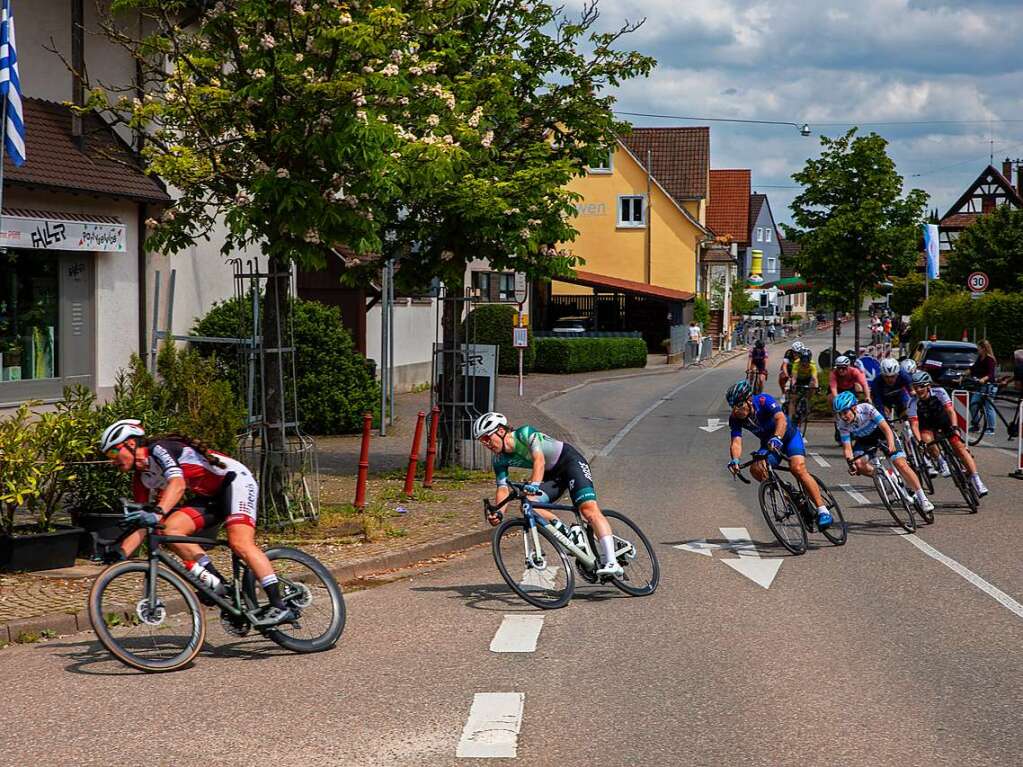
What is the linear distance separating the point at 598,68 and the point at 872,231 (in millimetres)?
15932

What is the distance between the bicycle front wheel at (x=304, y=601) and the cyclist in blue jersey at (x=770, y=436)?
4769 millimetres

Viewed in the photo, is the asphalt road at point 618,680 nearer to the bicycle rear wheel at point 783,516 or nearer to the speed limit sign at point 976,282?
the bicycle rear wheel at point 783,516

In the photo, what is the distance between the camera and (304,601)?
26.0 ft

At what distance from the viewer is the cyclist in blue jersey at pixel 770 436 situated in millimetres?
11680

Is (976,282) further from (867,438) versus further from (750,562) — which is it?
(750,562)

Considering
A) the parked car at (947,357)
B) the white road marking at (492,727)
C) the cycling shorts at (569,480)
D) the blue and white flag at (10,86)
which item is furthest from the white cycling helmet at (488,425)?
the parked car at (947,357)

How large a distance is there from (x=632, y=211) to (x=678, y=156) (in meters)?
8.06

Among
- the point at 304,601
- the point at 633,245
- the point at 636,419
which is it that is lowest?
the point at 636,419

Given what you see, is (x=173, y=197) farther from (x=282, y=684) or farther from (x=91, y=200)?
(x=282, y=684)

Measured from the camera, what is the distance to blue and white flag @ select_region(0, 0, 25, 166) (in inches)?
444

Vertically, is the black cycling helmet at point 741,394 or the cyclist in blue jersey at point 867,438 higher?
the black cycling helmet at point 741,394

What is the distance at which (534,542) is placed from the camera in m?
9.57

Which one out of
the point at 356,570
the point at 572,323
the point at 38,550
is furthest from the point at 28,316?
the point at 572,323

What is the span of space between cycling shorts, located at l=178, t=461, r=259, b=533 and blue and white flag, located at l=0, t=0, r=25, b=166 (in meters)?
5.11
